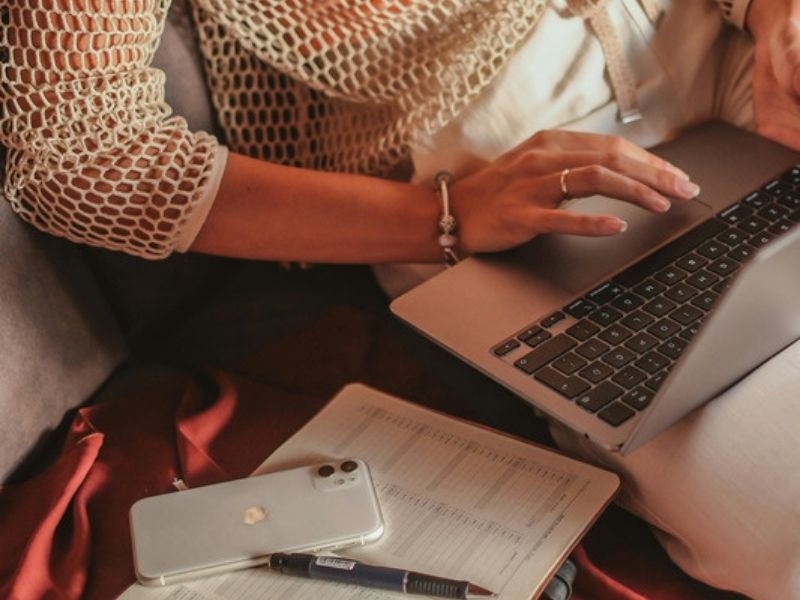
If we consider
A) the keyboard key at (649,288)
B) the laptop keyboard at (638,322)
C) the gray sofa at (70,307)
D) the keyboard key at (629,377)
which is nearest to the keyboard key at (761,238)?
the laptop keyboard at (638,322)

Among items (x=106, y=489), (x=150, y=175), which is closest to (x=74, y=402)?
(x=106, y=489)

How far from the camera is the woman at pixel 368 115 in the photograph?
834 millimetres

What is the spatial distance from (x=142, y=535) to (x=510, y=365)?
31cm

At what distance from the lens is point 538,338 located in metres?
0.77

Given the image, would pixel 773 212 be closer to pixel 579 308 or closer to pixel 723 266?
pixel 723 266

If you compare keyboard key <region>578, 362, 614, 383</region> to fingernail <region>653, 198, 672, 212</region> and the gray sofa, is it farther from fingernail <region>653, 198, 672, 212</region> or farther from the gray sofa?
the gray sofa

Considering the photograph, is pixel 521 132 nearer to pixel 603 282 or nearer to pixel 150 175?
pixel 603 282

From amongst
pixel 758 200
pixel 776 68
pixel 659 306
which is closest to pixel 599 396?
pixel 659 306

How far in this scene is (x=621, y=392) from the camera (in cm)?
72

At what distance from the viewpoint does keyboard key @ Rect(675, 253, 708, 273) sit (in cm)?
84

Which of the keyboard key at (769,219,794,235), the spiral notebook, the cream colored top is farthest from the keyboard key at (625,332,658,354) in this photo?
the cream colored top

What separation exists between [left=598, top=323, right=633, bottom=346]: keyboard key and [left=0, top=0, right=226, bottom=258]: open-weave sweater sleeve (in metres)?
0.39

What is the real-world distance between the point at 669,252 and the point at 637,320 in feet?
0.35

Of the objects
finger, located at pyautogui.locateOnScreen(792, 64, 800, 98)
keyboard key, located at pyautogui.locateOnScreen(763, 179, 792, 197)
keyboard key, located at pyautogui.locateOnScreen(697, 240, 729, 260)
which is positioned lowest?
keyboard key, located at pyautogui.locateOnScreen(697, 240, 729, 260)
